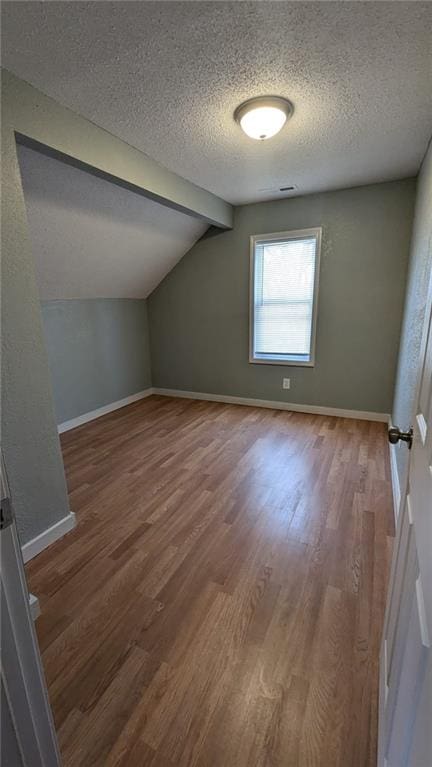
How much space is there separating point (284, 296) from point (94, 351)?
2319mm

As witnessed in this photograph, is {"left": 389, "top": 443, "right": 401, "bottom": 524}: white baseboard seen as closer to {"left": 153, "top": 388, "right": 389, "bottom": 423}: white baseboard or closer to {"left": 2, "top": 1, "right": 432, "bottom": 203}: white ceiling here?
{"left": 153, "top": 388, "right": 389, "bottom": 423}: white baseboard

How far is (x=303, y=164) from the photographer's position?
2.55m

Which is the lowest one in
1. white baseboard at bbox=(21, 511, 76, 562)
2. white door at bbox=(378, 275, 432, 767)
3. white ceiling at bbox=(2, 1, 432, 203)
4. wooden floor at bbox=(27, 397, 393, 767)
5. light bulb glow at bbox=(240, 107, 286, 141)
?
wooden floor at bbox=(27, 397, 393, 767)

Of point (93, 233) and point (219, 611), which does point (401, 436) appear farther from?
point (93, 233)

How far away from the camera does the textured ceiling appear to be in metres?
2.18

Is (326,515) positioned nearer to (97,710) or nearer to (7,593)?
(97,710)

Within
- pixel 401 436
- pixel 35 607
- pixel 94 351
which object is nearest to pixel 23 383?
pixel 35 607

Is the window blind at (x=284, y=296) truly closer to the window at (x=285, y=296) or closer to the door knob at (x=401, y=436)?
the window at (x=285, y=296)

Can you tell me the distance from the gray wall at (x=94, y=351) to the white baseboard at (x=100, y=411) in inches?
2.0

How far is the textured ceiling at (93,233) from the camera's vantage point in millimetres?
2180

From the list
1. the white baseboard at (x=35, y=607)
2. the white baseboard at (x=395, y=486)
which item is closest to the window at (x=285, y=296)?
the white baseboard at (x=395, y=486)

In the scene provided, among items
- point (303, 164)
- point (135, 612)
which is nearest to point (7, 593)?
point (135, 612)

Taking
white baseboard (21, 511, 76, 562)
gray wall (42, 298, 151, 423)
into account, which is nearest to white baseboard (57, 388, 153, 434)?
gray wall (42, 298, 151, 423)

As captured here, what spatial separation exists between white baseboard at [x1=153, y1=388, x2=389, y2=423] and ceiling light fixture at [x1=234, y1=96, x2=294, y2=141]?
274cm
